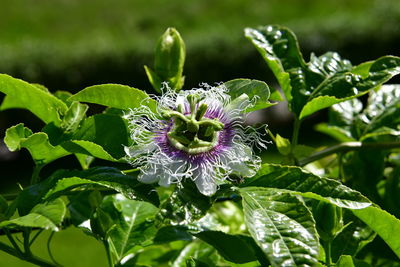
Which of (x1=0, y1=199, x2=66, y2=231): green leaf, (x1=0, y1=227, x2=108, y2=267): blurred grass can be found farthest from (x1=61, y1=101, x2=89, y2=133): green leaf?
(x1=0, y1=227, x2=108, y2=267): blurred grass

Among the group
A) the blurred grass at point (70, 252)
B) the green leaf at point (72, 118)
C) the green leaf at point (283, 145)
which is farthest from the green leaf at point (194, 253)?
the blurred grass at point (70, 252)

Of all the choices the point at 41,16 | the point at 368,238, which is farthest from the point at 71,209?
the point at 41,16

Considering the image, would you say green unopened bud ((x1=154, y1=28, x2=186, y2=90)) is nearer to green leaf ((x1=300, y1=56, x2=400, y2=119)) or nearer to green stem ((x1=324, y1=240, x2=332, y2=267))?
green leaf ((x1=300, y1=56, x2=400, y2=119))

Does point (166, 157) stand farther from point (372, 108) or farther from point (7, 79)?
point (372, 108)

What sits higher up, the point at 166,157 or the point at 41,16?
the point at 166,157

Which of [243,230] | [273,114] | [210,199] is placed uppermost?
[210,199]
